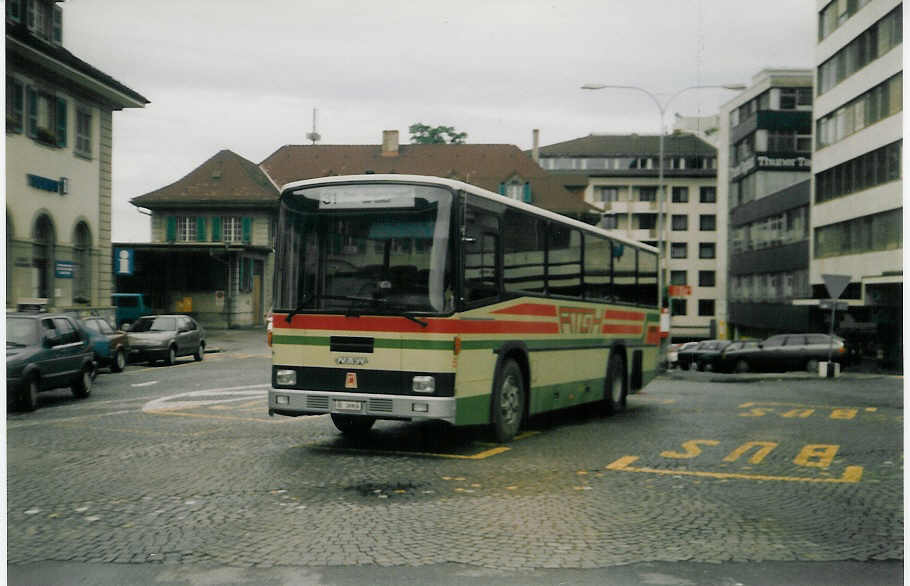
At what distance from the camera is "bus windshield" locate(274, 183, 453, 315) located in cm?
1070

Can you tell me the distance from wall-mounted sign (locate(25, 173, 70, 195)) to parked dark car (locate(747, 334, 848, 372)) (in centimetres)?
2414

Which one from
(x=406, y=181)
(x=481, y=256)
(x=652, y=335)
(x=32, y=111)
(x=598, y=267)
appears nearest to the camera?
(x=406, y=181)

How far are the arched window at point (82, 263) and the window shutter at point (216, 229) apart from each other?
3.51m

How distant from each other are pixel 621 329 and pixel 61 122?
1366 cm

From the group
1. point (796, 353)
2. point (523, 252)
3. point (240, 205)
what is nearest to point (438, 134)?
point (240, 205)

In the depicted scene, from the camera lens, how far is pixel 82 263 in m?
24.5

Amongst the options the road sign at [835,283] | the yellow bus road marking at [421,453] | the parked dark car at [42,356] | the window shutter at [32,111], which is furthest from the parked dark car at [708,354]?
the yellow bus road marking at [421,453]

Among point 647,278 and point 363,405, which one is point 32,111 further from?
point 363,405

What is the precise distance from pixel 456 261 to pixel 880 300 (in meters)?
33.0

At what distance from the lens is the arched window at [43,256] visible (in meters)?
17.7

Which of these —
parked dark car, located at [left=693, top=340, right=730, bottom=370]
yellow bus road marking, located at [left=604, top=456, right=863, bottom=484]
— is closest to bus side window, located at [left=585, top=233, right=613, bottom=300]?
yellow bus road marking, located at [left=604, top=456, right=863, bottom=484]

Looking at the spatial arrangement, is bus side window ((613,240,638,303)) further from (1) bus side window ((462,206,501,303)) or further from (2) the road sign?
(2) the road sign

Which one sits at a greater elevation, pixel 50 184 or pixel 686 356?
pixel 50 184

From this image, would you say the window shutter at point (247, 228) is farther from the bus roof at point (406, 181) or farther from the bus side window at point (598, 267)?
the bus roof at point (406, 181)
